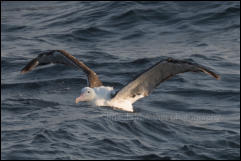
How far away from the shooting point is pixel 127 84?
9.20 meters

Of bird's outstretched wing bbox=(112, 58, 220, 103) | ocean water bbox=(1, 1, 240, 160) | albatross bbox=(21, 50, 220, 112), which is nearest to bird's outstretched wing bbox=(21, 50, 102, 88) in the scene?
albatross bbox=(21, 50, 220, 112)

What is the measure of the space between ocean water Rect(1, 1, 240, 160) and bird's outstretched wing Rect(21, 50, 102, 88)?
628mm

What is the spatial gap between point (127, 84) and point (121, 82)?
3.04m

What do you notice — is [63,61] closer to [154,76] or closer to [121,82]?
[121,82]

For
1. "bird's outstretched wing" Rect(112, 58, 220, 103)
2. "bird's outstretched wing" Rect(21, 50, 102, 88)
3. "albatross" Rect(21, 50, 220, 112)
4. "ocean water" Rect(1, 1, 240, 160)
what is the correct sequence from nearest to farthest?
"ocean water" Rect(1, 1, 240, 160) < "bird's outstretched wing" Rect(112, 58, 220, 103) < "albatross" Rect(21, 50, 220, 112) < "bird's outstretched wing" Rect(21, 50, 102, 88)

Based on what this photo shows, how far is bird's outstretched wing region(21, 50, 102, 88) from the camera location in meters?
10.3

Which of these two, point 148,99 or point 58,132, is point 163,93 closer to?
point 148,99

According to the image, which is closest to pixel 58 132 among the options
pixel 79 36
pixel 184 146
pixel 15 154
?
pixel 15 154

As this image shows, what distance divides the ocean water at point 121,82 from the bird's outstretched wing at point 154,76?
1.62 ft

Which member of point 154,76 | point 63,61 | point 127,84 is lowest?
point 127,84

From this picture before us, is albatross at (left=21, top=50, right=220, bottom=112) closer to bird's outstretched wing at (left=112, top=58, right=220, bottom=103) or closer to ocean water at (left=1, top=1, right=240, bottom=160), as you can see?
bird's outstretched wing at (left=112, top=58, right=220, bottom=103)

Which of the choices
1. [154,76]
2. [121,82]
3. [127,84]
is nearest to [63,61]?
[121,82]

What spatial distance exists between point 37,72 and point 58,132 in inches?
178

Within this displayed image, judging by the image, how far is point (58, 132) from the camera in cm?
898
